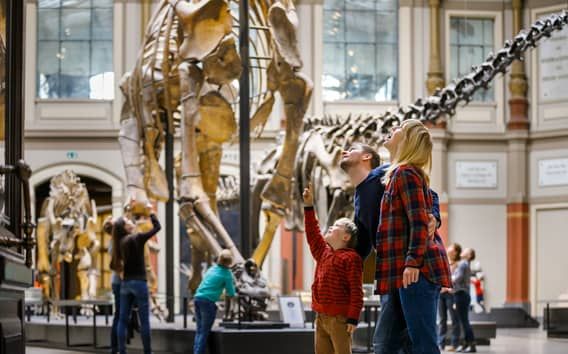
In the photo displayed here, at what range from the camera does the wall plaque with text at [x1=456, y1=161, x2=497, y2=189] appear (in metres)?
29.0

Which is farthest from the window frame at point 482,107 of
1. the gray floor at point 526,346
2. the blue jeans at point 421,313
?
the blue jeans at point 421,313

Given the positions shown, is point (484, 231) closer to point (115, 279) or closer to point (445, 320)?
point (445, 320)

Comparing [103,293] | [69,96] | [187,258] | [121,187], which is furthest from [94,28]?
[103,293]

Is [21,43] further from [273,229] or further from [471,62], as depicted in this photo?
[471,62]

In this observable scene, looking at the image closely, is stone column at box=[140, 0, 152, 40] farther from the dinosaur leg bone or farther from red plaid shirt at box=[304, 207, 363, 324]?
red plaid shirt at box=[304, 207, 363, 324]

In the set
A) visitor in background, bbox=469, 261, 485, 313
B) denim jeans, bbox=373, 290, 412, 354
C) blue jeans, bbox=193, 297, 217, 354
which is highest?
denim jeans, bbox=373, 290, 412, 354

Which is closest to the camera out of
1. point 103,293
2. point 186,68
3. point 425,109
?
point 186,68

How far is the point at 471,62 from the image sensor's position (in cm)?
2972

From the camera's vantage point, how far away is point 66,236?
68.7ft

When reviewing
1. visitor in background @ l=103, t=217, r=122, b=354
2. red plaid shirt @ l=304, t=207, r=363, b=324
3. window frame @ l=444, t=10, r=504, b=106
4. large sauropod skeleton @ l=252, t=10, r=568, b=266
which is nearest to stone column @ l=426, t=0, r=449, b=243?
window frame @ l=444, t=10, r=504, b=106

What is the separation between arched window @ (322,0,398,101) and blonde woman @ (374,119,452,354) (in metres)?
23.4

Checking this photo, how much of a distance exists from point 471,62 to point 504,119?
1.68m

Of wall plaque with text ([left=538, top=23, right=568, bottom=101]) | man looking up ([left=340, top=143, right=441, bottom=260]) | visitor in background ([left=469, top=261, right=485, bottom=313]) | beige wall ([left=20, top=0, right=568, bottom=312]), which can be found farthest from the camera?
wall plaque with text ([left=538, top=23, right=568, bottom=101])

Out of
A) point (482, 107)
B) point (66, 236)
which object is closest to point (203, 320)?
point (66, 236)
